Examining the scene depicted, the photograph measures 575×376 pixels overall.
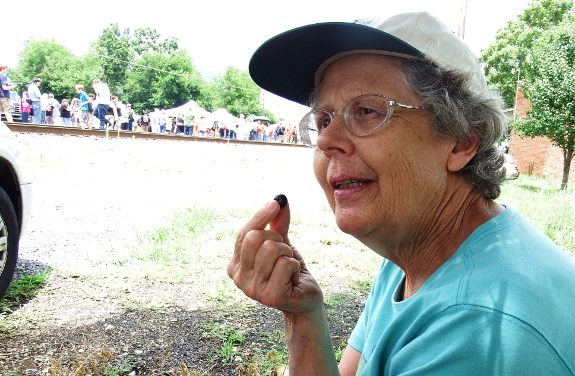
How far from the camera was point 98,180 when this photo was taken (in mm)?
9891

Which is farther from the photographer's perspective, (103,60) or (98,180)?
(103,60)

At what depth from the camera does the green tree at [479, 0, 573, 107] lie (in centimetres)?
3244

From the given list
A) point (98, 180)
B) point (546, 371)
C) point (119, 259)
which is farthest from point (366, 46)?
point (98, 180)

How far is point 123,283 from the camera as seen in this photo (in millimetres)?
4164

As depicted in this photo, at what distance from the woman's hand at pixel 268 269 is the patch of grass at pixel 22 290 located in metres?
2.87

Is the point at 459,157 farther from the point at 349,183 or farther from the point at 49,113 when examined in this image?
the point at 49,113

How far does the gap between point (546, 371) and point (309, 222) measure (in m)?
A: 6.28

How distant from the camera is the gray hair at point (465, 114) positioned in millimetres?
1422

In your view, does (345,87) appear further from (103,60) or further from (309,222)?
(103,60)

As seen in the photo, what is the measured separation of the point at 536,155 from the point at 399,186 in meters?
29.2

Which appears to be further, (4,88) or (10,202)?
(4,88)

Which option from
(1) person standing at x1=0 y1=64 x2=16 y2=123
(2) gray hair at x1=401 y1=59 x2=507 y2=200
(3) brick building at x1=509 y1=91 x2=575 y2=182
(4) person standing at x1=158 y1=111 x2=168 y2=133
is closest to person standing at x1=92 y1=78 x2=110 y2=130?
(1) person standing at x1=0 y1=64 x2=16 y2=123

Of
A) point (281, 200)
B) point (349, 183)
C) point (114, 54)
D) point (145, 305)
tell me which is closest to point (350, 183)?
point (349, 183)

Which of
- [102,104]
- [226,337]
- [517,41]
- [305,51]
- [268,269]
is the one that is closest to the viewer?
[268,269]
